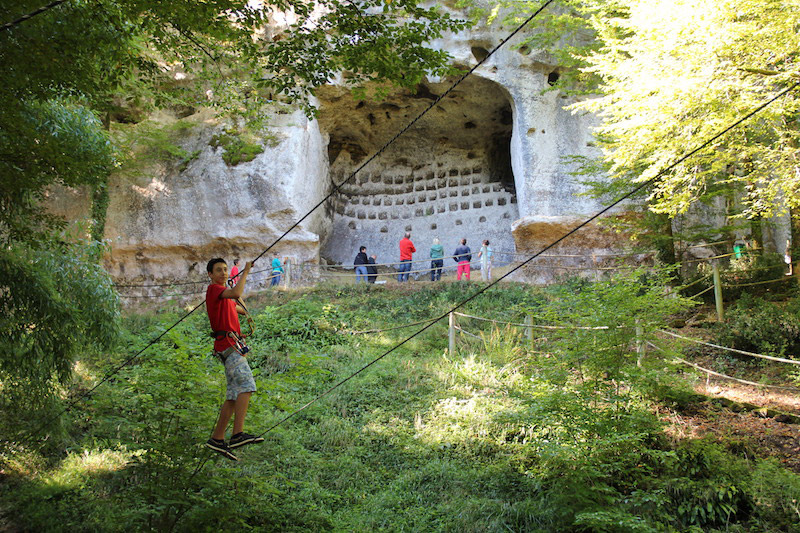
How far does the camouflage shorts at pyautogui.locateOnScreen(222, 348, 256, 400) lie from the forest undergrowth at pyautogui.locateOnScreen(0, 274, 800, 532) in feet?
2.78

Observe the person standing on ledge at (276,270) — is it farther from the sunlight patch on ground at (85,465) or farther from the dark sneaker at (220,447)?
the dark sneaker at (220,447)

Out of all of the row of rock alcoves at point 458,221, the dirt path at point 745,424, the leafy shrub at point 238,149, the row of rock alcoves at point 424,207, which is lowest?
the dirt path at point 745,424

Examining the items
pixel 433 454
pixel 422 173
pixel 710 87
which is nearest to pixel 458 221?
pixel 422 173

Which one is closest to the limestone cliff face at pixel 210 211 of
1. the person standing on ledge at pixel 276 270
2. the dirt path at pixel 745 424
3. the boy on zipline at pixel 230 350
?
the person standing on ledge at pixel 276 270

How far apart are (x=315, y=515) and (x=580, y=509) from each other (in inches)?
111

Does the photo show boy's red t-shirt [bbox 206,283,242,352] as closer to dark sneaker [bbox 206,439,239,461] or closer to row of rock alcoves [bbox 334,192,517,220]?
dark sneaker [bbox 206,439,239,461]

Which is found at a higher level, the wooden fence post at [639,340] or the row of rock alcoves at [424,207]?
the row of rock alcoves at [424,207]

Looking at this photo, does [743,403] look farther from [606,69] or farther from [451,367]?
[606,69]

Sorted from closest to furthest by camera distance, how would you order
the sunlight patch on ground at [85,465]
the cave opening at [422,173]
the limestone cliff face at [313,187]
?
the sunlight patch on ground at [85,465] → the limestone cliff face at [313,187] → the cave opening at [422,173]

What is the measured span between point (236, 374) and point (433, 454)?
12.4 ft

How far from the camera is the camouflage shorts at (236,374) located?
5215 mm

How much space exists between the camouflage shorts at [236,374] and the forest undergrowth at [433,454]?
2.78 ft

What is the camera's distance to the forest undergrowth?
6.20 metres

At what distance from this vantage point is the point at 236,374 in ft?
17.2
